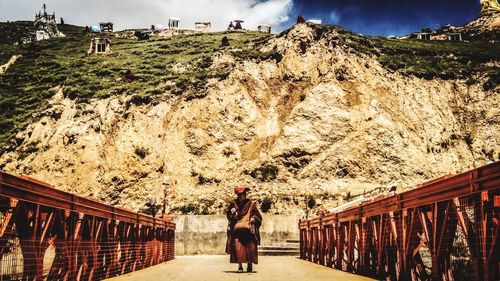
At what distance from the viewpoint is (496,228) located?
4.72m

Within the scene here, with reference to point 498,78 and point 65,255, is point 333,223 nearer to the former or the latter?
point 65,255

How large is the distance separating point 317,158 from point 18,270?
28223 mm

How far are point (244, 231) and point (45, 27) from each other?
3704 inches

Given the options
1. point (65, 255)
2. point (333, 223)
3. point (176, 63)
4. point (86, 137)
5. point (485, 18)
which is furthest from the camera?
point (485, 18)

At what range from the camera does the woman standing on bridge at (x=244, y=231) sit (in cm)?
1161

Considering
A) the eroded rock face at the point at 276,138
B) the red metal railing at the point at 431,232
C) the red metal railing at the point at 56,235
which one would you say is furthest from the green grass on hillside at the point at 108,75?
the red metal railing at the point at 431,232

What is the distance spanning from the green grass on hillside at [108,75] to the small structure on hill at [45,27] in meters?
31.7

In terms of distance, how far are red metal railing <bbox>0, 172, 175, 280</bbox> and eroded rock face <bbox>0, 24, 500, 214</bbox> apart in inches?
810

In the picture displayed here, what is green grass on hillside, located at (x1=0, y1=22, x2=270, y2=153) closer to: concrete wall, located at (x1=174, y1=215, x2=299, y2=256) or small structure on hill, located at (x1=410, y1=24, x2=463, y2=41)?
concrete wall, located at (x1=174, y1=215, x2=299, y2=256)

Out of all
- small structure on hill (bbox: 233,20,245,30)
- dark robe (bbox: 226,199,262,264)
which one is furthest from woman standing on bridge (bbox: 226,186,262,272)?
small structure on hill (bbox: 233,20,245,30)

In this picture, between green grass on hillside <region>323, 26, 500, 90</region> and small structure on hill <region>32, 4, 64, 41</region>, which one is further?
small structure on hill <region>32, 4, 64, 41</region>

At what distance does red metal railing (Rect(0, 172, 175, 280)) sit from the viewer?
585cm

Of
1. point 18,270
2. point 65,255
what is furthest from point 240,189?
point 18,270

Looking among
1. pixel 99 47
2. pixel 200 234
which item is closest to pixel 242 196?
pixel 200 234
